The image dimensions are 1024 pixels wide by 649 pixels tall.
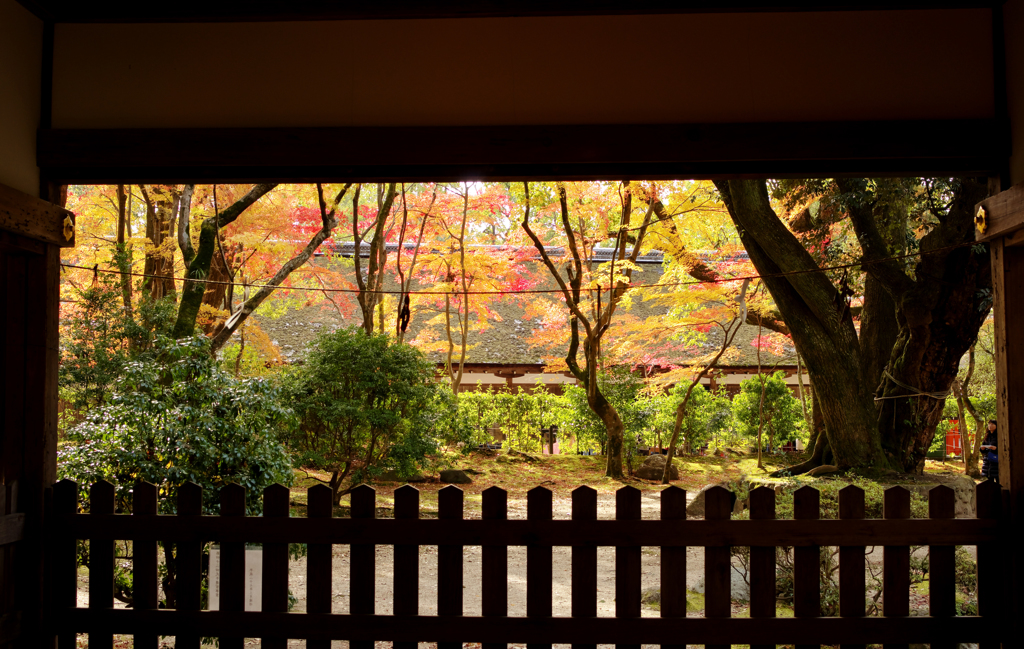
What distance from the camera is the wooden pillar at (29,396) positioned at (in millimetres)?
2791

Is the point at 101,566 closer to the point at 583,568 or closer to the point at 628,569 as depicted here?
the point at 583,568

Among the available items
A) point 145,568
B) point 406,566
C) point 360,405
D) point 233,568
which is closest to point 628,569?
point 406,566

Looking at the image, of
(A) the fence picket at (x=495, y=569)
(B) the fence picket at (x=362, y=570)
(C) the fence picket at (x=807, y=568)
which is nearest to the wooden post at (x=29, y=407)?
(B) the fence picket at (x=362, y=570)

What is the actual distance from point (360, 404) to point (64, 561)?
5.13 metres

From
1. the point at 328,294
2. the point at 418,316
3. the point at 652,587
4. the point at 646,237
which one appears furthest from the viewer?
the point at 418,316

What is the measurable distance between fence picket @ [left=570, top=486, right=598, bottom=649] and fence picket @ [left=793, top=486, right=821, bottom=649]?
2.66 feet

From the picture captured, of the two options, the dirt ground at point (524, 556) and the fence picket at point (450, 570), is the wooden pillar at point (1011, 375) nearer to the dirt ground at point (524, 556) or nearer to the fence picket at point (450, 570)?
the dirt ground at point (524, 556)

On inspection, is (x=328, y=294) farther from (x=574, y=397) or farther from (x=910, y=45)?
(x=910, y=45)

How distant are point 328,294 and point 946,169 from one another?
1269 centimetres

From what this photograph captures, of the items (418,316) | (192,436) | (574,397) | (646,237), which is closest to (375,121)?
(192,436)

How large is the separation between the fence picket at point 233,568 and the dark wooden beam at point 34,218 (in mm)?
1211

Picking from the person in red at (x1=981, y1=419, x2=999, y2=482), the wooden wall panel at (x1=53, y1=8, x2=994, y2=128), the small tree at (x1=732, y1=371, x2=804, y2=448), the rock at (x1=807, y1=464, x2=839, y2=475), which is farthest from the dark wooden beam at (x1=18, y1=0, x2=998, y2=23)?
the small tree at (x1=732, y1=371, x2=804, y2=448)

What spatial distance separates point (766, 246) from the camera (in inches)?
272

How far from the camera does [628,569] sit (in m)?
2.77
